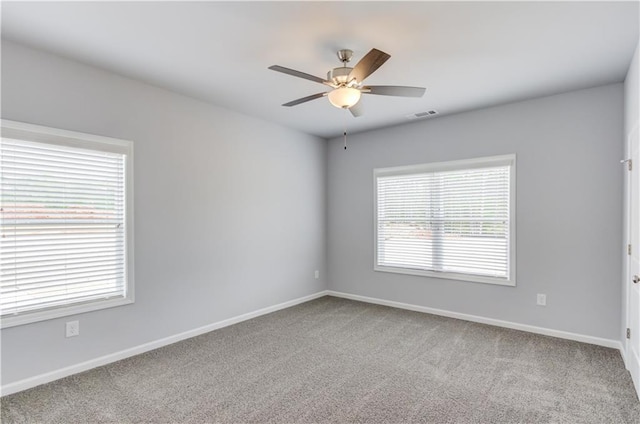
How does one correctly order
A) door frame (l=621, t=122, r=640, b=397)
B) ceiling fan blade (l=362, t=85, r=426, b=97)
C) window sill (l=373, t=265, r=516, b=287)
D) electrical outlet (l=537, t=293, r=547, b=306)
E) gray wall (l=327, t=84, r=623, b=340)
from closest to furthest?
1. ceiling fan blade (l=362, t=85, r=426, b=97)
2. door frame (l=621, t=122, r=640, b=397)
3. gray wall (l=327, t=84, r=623, b=340)
4. electrical outlet (l=537, t=293, r=547, b=306)
5. window sill (l=373, t=265, r=516, b=287)

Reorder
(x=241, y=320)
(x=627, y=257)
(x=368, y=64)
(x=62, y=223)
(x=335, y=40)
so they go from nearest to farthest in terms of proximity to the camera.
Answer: (x=368, y=64), (x=335, y=40), (x=62, y=223), (x=627, y=257), (x=241, y=320)

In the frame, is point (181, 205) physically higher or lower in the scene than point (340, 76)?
lower

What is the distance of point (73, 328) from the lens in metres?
2.87

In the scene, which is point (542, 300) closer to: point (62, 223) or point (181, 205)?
point (181, 205)

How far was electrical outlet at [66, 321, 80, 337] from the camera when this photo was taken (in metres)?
2.84

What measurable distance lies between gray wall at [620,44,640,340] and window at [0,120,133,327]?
4439 mm

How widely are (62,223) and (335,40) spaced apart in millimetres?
2722

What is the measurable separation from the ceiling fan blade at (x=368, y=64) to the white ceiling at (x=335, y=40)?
0.92ft

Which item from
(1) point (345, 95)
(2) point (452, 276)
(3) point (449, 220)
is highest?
(1) point (345, 95)

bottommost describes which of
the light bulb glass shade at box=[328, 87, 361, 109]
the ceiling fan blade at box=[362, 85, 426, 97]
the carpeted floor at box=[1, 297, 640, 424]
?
the carpeted floor at box=[1, 297, 640, 424]

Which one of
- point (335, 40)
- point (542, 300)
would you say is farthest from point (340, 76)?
point (542, 300)

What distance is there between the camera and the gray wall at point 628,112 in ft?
8.78

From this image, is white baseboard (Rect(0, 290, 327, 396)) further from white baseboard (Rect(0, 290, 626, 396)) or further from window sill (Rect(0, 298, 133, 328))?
window sill (Rect(0, 298, 133, 328))

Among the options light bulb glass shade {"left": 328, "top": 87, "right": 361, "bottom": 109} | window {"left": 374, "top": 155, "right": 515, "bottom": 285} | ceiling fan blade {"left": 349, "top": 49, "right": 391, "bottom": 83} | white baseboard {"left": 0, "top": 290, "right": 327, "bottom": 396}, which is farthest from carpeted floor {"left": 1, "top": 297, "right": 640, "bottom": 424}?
ceiling fan blade {"left": 349, "top": 49, "right": 391, "bottom": 83}
